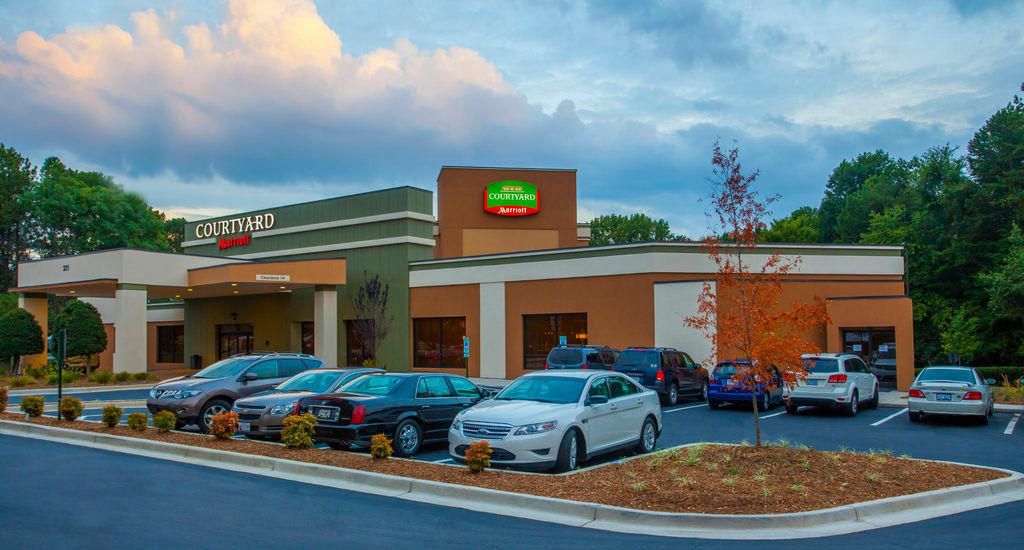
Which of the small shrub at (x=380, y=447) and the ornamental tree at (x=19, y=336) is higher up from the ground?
the ornamental tree at (x=19, y=336)

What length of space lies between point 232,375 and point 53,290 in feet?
85.3

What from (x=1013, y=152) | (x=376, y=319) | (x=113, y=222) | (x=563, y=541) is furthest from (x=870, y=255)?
(x=113, y=222)

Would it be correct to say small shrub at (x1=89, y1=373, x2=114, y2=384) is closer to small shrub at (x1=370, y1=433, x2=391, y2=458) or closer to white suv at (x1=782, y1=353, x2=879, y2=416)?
small shrub at (x1=370, y1=433, x2=391, y2=458)

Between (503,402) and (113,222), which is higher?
(113,222)

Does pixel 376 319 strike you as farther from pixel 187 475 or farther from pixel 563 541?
pixel 563 541

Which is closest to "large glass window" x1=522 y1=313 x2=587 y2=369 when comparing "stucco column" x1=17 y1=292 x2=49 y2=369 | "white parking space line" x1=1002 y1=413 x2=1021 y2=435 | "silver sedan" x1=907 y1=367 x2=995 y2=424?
"silver sedan" x1=907 y1=367 x2=995 y2=424

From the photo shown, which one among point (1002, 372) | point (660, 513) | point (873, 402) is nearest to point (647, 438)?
point (660, 513)

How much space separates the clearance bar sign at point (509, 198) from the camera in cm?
3822

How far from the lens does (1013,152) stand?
137ft

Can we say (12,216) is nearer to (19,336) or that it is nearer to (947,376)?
(19,336)

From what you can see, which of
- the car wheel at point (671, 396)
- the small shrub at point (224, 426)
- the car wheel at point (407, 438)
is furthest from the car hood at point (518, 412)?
the car wheel at point (671, 396)

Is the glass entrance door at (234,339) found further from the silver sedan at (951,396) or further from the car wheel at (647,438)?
the silver sedan at (951,396)

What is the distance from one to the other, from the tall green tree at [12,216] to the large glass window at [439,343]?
160 ft

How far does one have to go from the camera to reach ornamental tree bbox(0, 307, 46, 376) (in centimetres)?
3378
